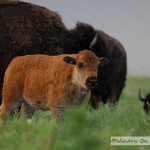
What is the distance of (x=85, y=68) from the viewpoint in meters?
9.07

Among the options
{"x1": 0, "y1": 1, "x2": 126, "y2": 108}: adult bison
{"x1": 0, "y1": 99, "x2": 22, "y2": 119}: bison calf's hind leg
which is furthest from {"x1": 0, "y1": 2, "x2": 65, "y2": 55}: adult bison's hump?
{"x1": 0, "y1": 99, "x2": 22, "y2": 119}: bison calf's hind leg

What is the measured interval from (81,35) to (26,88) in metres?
4.46

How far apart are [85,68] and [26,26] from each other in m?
4.01

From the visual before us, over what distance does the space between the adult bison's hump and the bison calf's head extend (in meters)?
3.36

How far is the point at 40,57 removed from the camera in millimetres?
10227

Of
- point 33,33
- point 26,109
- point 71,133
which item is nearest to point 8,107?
point 26,109

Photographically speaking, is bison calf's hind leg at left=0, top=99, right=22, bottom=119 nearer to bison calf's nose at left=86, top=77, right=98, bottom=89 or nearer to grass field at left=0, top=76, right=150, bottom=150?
grass field at left=0, top=76, right=150, bottom=150

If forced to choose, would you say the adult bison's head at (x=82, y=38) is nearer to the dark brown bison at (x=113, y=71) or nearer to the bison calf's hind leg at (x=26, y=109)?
the dark brown bison at (x=113, y=71)

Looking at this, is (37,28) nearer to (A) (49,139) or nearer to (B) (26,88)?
(B) (26,88)

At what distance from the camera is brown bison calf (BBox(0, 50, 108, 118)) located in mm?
9141

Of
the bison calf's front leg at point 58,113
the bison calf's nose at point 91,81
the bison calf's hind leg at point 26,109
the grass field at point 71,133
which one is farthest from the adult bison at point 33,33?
the bison calf's nose at point 91,81

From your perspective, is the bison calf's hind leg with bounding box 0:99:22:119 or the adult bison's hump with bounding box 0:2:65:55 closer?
the bison calf's hind leg with bounding box 0:99:22:119

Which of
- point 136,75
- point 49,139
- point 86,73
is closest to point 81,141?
point 49,139

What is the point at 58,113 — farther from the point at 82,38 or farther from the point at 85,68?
the point at 82,38
